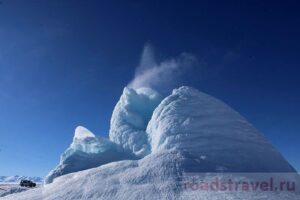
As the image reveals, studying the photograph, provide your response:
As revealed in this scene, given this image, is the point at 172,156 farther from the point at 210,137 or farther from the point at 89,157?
the point at 89,157

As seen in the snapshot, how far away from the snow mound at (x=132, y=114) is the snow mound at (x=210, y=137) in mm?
7461

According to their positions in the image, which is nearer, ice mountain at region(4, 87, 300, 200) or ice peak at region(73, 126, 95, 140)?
ice mountain at region(4, 87, 300, 200)

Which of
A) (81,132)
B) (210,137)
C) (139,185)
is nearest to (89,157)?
(81,132)

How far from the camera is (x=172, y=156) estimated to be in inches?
1045

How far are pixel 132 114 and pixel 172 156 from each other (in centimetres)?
2169

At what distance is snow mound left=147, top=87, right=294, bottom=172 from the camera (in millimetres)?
27266

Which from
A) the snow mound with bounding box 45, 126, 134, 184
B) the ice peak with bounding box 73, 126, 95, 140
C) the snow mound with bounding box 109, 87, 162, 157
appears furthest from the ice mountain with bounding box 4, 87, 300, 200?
the ice peak with bounding box 73, 126, 95, 140

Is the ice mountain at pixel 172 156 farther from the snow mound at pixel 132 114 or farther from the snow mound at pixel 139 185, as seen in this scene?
the snow mound at pixel 132 114

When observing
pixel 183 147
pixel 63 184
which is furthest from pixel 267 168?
pixel 63 184

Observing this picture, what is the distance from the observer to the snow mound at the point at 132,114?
46.7 m

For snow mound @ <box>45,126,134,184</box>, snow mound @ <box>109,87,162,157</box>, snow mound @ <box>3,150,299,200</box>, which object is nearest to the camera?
snow mound @ <box>3,150,299,200</box>

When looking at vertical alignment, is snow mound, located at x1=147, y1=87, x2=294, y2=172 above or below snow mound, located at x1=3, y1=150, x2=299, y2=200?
above

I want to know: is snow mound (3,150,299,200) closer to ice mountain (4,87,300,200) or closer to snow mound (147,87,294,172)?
ice mountain (4,87,300,200)

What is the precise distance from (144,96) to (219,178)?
26.5 m
